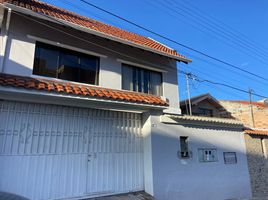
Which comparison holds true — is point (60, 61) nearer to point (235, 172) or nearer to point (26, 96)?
point (26, 96)

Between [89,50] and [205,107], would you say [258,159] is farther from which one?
[89,50]

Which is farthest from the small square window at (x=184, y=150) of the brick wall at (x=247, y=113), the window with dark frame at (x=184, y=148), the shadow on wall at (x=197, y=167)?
the brick wall at (x=247, y=113)

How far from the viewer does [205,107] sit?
17000 mm

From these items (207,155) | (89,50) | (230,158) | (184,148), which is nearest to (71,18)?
(89,50)

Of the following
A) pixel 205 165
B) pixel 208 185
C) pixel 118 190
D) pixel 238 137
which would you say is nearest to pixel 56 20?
pixel 118 190

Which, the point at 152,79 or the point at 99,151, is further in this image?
the point at 152,79

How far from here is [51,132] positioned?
6.87 metres

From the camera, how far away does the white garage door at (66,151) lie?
20.5ft

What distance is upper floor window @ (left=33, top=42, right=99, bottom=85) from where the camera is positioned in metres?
7.52

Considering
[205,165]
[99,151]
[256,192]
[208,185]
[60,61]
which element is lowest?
[256,192]

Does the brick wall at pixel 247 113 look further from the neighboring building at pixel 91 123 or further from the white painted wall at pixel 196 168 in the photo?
the neighboring building at pixel 91 123

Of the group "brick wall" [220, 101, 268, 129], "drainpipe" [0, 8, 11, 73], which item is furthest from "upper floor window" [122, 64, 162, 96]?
"brick wall" [220, 101, 268, 129]

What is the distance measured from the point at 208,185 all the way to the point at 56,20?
30.0 feet

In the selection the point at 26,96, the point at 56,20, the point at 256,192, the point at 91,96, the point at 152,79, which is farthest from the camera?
the point at 256,192
